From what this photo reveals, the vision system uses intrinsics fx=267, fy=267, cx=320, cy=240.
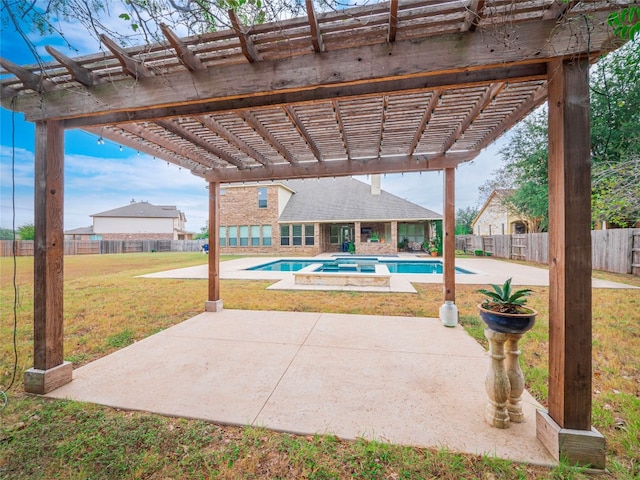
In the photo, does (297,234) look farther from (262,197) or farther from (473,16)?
(473,16)

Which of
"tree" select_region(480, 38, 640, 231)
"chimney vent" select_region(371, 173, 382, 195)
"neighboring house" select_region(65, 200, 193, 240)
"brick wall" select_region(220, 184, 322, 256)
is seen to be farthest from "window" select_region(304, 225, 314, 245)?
"neighboring house" select_region(65, 200, 193, 240)

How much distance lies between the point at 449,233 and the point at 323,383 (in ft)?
10.9

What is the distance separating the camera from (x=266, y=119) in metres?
3.32

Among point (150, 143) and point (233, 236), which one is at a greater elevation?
point (150, 143)

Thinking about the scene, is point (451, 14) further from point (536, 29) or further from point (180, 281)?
point (180, 281)

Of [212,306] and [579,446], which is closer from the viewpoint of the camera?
[579,446]

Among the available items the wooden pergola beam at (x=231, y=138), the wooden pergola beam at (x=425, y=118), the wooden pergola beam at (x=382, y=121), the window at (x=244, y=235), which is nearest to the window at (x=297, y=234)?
the window at (x=244, y=235)

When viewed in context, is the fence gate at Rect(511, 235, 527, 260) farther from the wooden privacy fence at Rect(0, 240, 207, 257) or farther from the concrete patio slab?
the wooden privacy fence at Rect(0, 240, 207, 257)

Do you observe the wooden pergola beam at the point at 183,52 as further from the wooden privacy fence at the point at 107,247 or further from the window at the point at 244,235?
the wooden privacy fence at the point at 107,247

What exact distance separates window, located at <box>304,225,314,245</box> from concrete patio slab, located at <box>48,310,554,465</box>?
1584 centimetres

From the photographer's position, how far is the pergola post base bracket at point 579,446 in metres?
1.75

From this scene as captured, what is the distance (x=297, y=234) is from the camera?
20.5 metres

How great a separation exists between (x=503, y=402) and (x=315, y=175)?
13.6ft

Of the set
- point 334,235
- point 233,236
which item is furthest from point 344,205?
point 233,236
